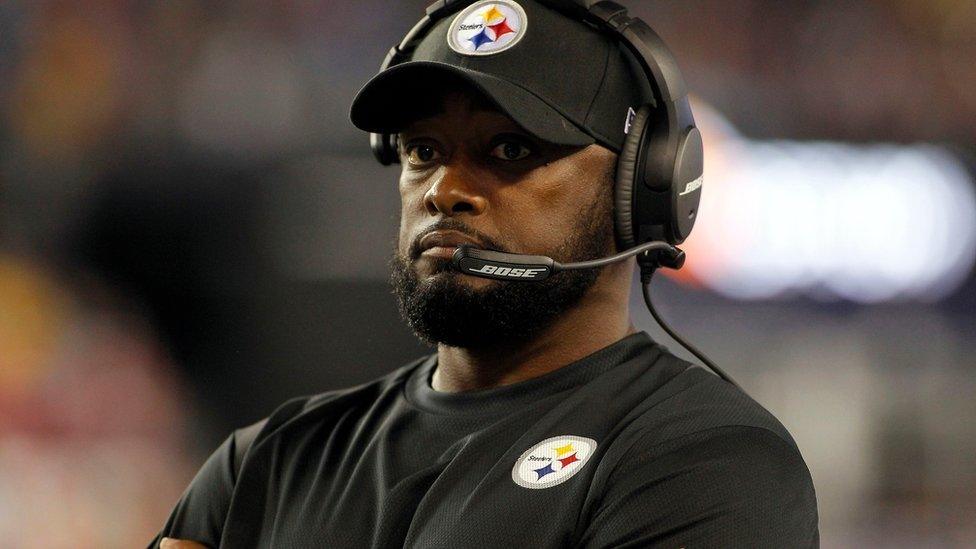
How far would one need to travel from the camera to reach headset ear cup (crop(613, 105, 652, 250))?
1395 mm

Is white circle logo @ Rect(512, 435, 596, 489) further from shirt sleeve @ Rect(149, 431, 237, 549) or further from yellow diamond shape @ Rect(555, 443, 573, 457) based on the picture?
shirt sleeve @ Rect(149, 431, 237, 549)

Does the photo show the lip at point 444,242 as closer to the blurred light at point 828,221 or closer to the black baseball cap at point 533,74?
the black baseball cap at point 533,74

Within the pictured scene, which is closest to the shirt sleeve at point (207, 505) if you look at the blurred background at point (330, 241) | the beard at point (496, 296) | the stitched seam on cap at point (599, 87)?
the beard at point (496, 296)

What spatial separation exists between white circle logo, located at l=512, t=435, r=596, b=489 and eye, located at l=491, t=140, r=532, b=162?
340 millimetres

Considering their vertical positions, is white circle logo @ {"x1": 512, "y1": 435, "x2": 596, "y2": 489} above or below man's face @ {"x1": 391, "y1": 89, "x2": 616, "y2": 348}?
below

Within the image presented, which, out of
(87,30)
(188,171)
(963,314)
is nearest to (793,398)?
(963,314)

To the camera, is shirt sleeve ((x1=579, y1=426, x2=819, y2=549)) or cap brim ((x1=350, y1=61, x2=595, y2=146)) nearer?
shirt sleeve ((x1=579, y1=426, x2=819, y2=549))

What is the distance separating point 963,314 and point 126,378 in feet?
9.67

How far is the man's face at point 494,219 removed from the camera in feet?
A: 4.44

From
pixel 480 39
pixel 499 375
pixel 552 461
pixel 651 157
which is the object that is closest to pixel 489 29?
pixel 480 39

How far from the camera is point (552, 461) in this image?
1.24 m

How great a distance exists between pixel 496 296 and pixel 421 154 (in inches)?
8.7

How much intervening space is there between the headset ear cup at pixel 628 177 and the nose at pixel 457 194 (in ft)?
0.55

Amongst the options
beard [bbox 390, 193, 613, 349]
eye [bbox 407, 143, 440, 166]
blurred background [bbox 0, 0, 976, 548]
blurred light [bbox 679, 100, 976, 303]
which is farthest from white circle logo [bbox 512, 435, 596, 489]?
blurred light [bbox 679, 100, 976, 303]
